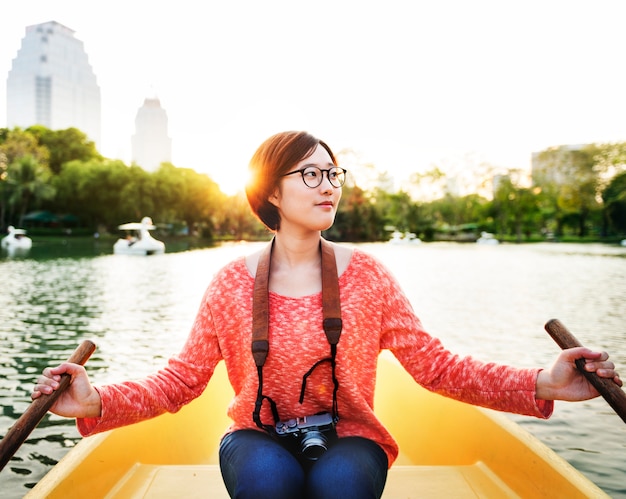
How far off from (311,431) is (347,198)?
140ft

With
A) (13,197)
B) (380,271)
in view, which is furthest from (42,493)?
(13,197)

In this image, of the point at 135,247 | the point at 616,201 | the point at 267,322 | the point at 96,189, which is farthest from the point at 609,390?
the point at 616,201

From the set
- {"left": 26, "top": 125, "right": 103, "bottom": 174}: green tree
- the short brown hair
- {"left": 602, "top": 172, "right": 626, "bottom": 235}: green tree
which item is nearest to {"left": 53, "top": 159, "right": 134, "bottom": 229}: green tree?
{"left": 26, "top": 125, "right": 103, "bottom": 174}: green tree

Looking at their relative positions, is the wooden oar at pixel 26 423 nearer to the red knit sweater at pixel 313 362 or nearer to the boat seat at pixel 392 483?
the red knit sweater at pixel 313 362

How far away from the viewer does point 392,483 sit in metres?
2.15

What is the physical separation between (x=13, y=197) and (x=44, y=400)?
36.8 metres

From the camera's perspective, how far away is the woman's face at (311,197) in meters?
1.46

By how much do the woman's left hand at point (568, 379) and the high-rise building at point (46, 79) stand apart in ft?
427

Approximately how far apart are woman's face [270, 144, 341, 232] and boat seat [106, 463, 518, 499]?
109cm

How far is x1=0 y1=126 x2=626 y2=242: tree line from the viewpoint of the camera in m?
37.9

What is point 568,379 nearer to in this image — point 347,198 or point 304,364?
point 304,364

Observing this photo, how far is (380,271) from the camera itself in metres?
1.47

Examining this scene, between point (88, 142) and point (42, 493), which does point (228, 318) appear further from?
point (88, 142)

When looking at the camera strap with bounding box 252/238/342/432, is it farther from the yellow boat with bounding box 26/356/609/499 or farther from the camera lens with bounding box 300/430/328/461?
the yellow boat with bounding box 26/356/609/499
